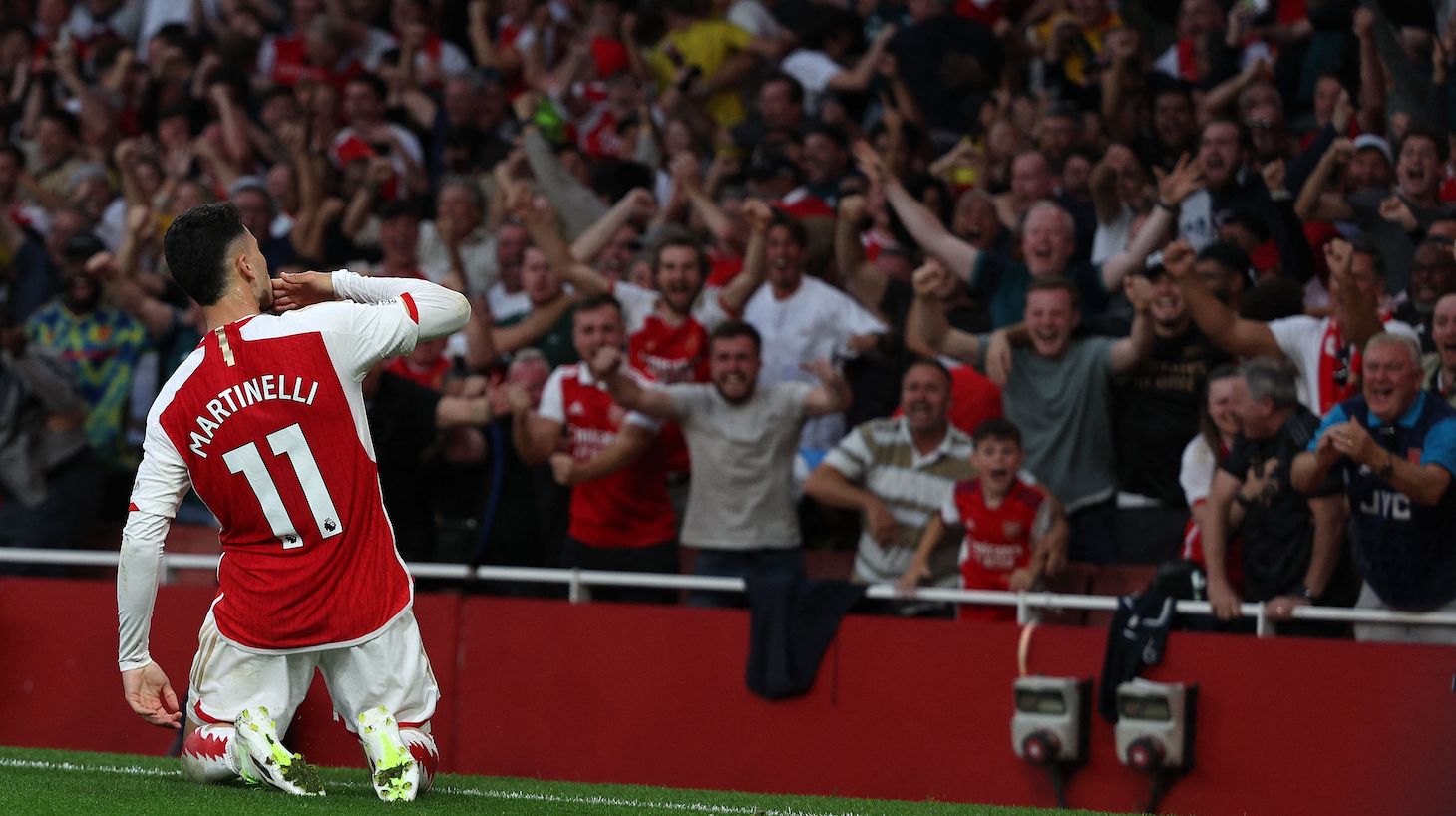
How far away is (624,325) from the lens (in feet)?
35.8

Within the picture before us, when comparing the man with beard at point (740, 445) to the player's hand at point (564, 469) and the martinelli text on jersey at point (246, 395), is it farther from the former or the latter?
the martinelli text on jersey at point (246, 395)

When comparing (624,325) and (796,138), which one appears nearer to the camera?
(624,325)

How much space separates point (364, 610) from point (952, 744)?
3.83 meters

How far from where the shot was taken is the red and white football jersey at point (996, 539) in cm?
917

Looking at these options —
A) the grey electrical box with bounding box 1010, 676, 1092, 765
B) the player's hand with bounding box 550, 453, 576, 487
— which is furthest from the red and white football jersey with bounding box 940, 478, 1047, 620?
the player's hand with bounding box 550, 453, 576, 487

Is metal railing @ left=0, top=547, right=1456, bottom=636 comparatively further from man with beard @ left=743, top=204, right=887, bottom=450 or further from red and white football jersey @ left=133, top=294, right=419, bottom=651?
red and white football jersey @ left=133, top=294, right=419, bottom=651

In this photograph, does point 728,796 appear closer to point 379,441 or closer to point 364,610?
point 364,610

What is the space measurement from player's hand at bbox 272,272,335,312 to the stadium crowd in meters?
3.77

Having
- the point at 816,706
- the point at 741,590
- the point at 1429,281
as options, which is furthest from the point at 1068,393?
the point at 816,706

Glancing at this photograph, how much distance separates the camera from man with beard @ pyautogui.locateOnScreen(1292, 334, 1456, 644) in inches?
314

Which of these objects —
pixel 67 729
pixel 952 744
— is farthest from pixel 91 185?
pixel 952 744

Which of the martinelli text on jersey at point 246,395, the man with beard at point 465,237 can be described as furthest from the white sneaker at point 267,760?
the man with beard at point 465,237

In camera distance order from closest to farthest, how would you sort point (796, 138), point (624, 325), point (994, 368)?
point (994, 368)
point (624, 325)
point (796, 138)

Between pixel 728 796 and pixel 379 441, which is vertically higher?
pixel 379 441
